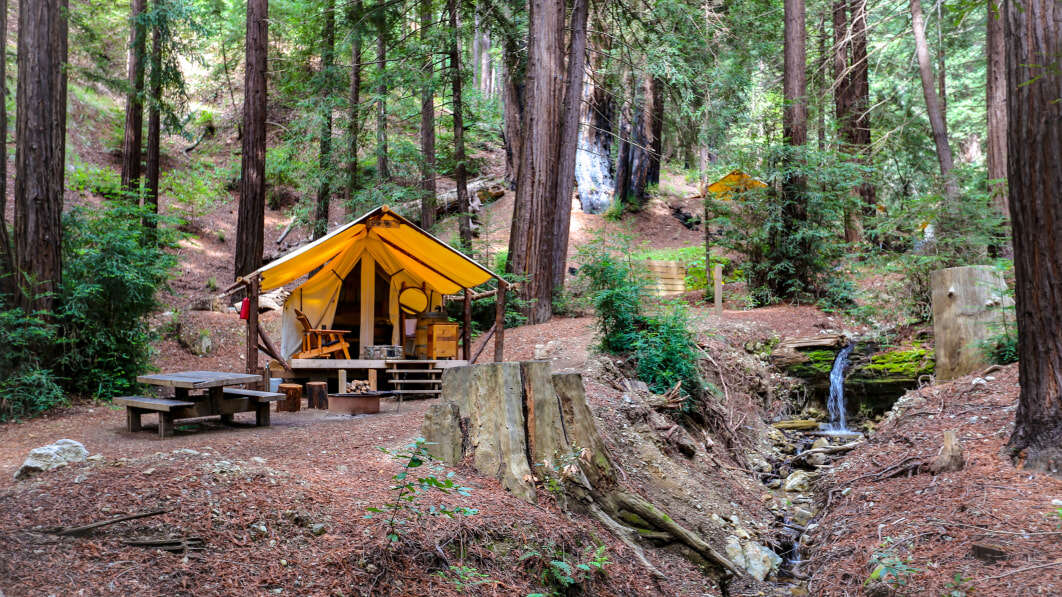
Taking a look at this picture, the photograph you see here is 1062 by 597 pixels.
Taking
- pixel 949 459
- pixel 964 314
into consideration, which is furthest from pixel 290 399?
pixel 964 314

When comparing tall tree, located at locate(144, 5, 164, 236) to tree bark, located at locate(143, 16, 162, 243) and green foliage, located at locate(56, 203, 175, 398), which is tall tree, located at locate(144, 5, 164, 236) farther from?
green foliage, located at locate(56, 203, 175, 398)

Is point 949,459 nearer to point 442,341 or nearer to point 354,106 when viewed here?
point 442,341

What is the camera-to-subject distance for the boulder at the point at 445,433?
5254 millimetres

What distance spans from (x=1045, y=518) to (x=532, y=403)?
3.34 meters

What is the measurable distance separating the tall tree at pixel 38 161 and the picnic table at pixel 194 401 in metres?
2.38

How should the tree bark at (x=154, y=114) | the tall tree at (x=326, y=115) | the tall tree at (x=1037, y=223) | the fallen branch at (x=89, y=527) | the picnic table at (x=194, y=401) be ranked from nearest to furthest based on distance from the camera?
the fallen branch at (x=89, y=527) → the tall tree at (x=1037, y=223) → the picnic table at (x=194, y=401) → the tree bark at (x=154, y=114) → the tall tree at (x=326, y=115)

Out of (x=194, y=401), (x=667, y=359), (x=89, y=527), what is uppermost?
(x=667, y=359)

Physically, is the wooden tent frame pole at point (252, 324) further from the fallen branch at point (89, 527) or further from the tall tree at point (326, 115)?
the tall tree at point (326, 115)

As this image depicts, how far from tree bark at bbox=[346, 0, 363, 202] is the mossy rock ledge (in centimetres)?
982

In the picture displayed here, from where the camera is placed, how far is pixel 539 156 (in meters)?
12.6

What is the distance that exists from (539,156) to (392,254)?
10.5 ft

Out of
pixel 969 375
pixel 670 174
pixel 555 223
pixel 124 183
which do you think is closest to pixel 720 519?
pixel 969 375

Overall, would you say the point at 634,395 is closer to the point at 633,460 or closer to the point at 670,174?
the point at 633,460

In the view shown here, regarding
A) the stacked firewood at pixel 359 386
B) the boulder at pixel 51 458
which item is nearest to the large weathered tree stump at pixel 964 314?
the stacked firewood at pixel 359 386
